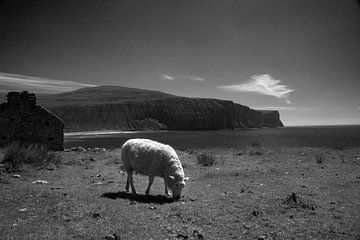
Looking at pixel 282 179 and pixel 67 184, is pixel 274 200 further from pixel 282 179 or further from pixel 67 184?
pixel 67 184

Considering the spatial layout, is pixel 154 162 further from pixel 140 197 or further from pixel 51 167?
pixel 51 167

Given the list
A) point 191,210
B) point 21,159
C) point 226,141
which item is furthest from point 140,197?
point 226,141

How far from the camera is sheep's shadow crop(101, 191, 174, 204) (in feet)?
32.6

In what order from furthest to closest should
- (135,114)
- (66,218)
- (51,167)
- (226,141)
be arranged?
(135,114), (226,141), (51,167), (66,218)

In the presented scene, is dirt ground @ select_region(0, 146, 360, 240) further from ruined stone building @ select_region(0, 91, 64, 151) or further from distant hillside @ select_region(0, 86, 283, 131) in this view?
distant hillside @ select_region(0, 86, 283, 131)

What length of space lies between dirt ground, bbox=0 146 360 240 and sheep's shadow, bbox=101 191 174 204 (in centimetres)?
4

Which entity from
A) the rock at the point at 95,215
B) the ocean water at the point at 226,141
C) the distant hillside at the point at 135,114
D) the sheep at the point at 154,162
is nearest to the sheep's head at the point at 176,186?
the sheep at the point at 154,162

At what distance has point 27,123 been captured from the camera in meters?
27.4

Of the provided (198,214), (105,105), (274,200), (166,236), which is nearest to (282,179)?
(274,200)

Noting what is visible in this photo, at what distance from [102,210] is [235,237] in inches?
160

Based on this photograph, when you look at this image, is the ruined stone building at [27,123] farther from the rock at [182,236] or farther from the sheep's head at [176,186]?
the rock at [182,236]

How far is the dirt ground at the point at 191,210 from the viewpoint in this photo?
6660 millimetres

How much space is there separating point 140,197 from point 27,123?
880 inches

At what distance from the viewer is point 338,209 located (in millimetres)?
Result: 8773
